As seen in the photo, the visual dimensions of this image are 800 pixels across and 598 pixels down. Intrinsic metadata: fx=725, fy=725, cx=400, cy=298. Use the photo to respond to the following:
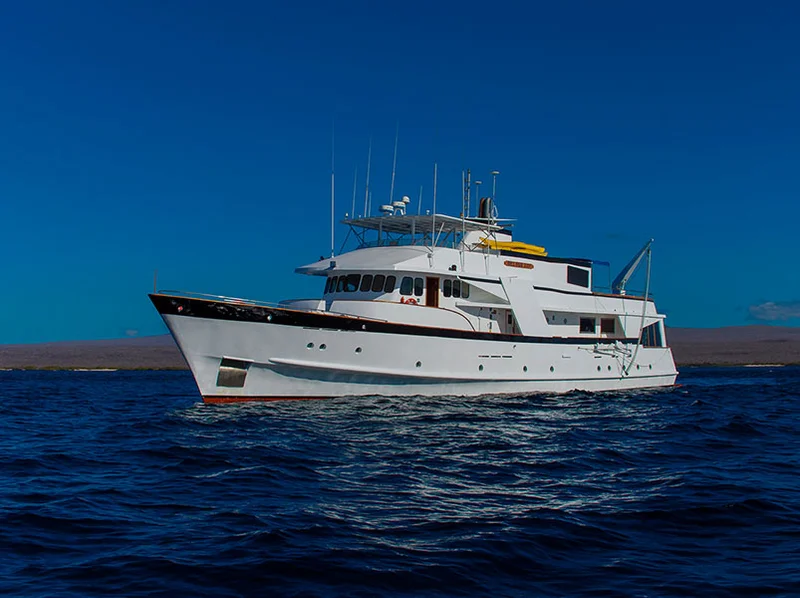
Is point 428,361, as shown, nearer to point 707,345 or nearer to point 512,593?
point 512,593

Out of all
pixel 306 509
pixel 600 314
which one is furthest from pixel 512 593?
pixel 600 314

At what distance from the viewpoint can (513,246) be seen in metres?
25.3

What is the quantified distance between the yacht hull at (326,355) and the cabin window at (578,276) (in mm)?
4282

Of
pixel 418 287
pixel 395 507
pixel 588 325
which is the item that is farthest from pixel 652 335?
pixel 395 507

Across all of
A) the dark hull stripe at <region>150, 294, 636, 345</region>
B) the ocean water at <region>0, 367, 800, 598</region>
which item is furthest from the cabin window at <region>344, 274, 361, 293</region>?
the ocean water at <region>0, 367, 800, 598</region>

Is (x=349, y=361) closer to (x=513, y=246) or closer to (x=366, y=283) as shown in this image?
(x=366, y=283)

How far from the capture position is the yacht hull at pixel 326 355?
61.0ft

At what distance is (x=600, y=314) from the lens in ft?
86.9

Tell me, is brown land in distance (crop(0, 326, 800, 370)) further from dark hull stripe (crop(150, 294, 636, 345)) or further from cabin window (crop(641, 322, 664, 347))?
dark hull stripe (crop(150, 294, 636, 345))

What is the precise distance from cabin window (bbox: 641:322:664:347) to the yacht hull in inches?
324

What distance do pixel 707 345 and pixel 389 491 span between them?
92.6 m

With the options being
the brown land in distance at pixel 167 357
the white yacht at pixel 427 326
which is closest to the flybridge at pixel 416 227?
the white yacht at pixel 427 326

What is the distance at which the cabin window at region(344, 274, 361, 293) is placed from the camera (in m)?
22.6

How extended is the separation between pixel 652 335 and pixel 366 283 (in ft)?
44.3
